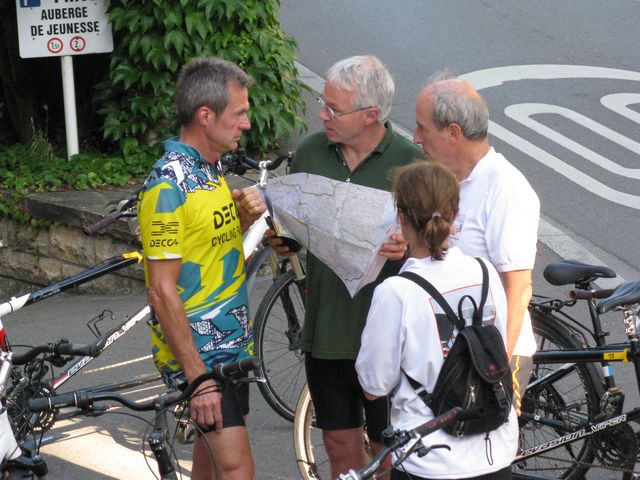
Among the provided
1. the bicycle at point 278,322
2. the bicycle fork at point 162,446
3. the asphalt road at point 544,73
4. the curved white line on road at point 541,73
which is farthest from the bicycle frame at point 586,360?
the curved white line on road at point 541,73

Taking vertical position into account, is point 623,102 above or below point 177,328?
below

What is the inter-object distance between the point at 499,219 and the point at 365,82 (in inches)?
29.6

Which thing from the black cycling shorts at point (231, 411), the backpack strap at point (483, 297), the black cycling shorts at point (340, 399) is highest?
the backpack strap at point (483, 297)

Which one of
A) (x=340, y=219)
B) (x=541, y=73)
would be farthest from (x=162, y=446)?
(x=541, y=73)

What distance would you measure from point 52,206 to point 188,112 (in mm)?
4330

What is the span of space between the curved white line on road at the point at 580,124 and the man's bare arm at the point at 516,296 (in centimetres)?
601

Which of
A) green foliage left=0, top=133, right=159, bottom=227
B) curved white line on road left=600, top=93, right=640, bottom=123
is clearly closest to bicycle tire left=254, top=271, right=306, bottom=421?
green foliage left=0, top=133, right=159, bottom=227

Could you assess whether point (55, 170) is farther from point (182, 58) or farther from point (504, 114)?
point (504, 114)

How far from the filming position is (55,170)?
27.7ft

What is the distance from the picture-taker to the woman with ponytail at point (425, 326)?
309 centimetres

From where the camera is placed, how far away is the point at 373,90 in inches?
157

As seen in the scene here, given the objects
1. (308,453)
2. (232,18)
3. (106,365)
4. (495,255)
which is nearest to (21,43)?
(232,18)

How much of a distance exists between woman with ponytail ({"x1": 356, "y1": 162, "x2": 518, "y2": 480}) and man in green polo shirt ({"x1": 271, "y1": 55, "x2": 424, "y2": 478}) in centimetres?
75

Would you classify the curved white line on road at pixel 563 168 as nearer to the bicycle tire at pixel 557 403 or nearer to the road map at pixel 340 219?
the bicycle tire at pixel 557 403
